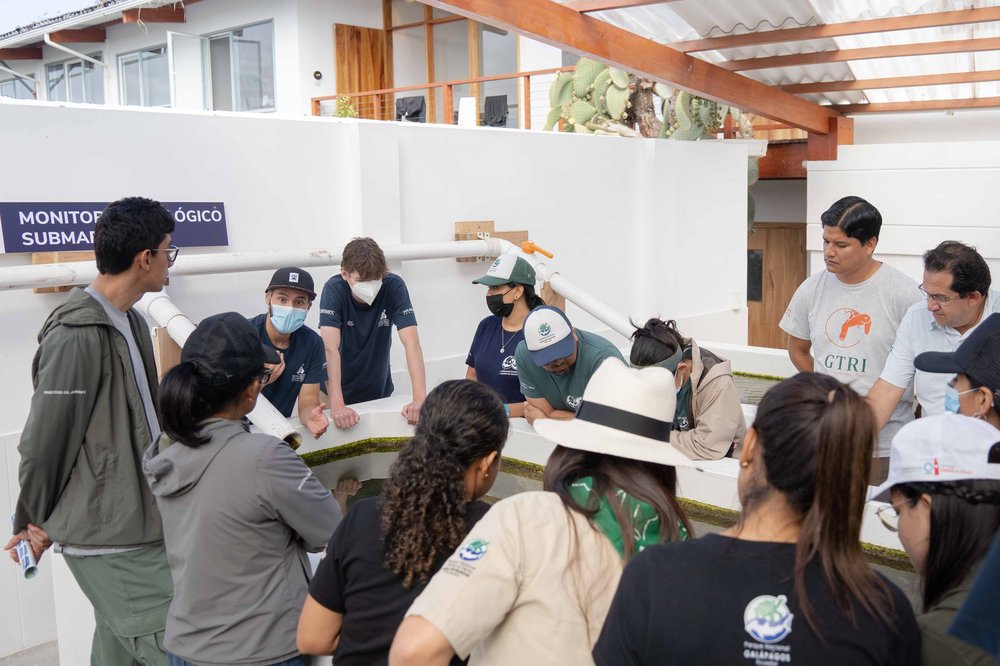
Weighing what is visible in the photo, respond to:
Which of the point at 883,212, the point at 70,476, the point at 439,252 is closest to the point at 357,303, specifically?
the point at 439,252

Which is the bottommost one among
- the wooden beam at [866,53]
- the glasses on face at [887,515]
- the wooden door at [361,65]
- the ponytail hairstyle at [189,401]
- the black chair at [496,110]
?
Result: the glasses on face at [887,515]

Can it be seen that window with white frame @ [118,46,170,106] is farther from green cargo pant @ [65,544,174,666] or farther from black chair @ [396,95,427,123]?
green cargo pant @ [65,544,174,666]

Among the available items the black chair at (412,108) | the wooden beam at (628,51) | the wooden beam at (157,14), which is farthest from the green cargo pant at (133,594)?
the wooden beam at (157,14)

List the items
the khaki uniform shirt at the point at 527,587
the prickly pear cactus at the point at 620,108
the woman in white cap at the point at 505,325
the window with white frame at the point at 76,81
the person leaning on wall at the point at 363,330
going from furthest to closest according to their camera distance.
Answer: the window with white frame at the point at 76,81 < the prickly pear cactus at the point at 620,108 < the person leaning on wall at the point at 363,330 < the woman in white cap at the point at 505,325 < the khaki uniform shirt at the point at 527,587

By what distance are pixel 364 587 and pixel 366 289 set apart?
8.92ft

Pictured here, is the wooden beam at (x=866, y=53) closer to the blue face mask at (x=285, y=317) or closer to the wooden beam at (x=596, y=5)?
the wooden beam at (x=596, y=5)

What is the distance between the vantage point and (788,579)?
4.49ft

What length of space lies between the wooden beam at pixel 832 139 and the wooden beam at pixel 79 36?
36.4 feet

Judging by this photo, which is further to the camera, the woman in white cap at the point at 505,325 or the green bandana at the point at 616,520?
the woman in white cap at the point at 505,325

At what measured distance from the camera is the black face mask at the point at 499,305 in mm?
4152

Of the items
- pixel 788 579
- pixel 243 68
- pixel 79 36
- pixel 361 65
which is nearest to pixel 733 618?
pixel 788 579

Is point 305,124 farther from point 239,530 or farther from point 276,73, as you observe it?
point 276,73

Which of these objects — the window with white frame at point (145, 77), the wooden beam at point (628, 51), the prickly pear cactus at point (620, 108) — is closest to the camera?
the wooden beam at point (628, 51)

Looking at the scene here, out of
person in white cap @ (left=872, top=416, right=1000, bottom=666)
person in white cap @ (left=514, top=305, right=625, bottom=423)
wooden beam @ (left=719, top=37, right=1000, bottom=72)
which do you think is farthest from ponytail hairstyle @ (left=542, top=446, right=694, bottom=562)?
wooden beam @ (left=719, top=37, right=1000, bottom=72)
